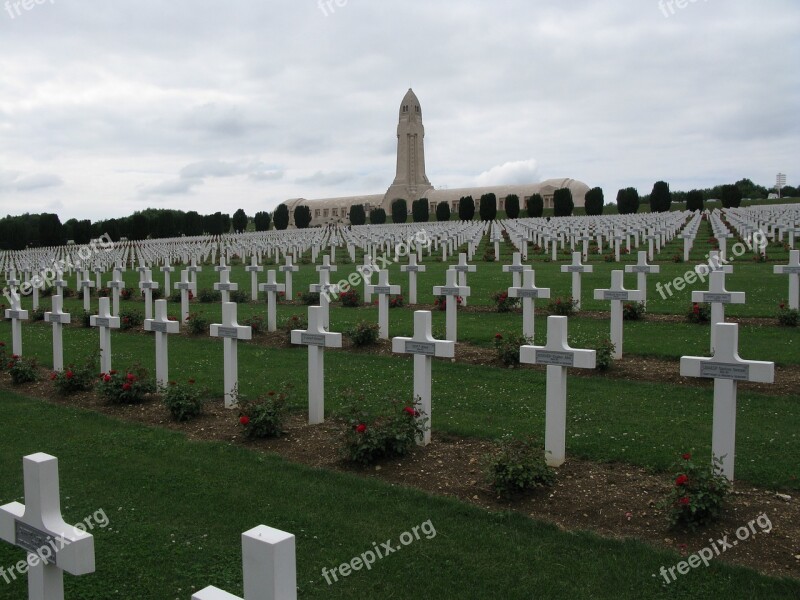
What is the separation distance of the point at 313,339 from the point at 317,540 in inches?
105

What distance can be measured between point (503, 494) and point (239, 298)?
37.8 feet

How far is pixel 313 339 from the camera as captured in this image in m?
6.75

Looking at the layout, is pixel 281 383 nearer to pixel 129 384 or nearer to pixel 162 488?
pixel 129 384

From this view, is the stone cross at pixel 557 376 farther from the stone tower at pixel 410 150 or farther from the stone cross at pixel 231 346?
the stone tower at pixel 410 150

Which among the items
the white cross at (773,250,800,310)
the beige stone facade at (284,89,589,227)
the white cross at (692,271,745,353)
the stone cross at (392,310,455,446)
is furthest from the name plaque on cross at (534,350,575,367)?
the beige stone facade at (284,89,589,227)

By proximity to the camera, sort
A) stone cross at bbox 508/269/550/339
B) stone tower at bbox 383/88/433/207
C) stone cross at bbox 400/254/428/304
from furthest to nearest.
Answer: stone tower at bbox 383/88/433/207 → stone cross at bbox 400/254/428/304 → stone cross at bbox 508/269/550/339

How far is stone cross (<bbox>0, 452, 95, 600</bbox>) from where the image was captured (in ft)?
8.29

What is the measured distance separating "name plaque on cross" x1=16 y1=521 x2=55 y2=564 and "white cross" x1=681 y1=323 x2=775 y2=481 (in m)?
3.97

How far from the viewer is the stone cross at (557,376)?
533 centimetres

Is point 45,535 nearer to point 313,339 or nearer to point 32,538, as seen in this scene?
point 32,538

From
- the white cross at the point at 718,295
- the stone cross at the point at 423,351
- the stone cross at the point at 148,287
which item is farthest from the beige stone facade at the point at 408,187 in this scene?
the stone cross at the point at 423,351

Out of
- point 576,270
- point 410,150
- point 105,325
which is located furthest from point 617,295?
point 410,150

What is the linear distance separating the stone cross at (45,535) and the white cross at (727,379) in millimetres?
3904

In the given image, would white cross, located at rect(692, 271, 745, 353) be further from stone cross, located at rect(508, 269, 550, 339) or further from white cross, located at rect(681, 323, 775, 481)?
white cross, located at rect(681, 323, 775, 481)
